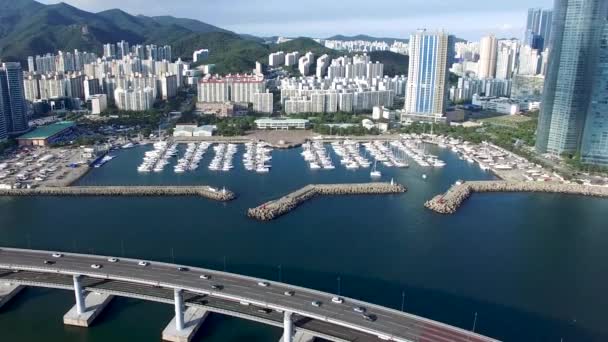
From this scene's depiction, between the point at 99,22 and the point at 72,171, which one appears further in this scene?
the point at 99,22

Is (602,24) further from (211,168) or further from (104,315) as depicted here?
(104,315)

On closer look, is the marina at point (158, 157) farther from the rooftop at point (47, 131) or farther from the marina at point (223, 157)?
the rooftop at point (47, 131)

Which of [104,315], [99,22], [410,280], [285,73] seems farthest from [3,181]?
[99,22]

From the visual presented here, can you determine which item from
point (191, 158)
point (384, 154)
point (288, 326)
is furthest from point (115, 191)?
point (384, 154)

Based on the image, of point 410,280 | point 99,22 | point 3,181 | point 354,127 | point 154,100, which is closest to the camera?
point 410,280

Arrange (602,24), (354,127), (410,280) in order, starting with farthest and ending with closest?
(354,127) → (602,24) → (410,280)

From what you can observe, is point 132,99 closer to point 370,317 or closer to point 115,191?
point 115,191

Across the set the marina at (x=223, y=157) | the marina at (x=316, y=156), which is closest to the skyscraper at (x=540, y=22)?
the marina at (x=316, y=156)
